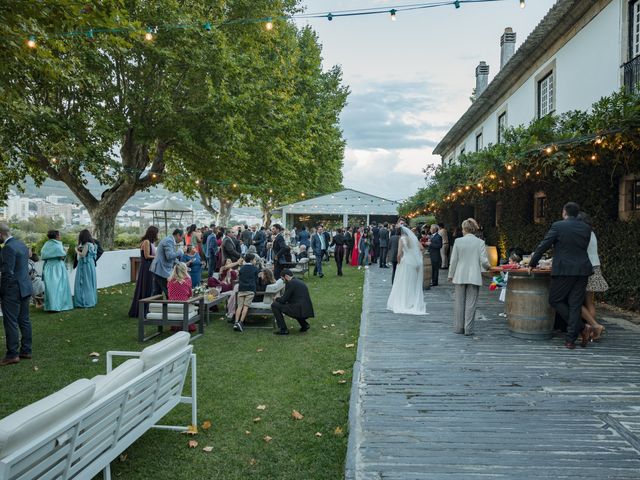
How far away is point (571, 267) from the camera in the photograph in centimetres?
696

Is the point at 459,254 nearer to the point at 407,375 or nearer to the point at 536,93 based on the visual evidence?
the point at 407,375

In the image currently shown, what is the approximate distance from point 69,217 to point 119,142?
8.70m

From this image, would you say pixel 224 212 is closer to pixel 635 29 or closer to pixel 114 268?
pixel 114 268

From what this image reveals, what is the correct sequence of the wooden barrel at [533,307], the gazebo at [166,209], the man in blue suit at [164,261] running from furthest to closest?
the gazebo at [166,209], the man in blue suit at [164,261], the wooden barrel at [533,307]

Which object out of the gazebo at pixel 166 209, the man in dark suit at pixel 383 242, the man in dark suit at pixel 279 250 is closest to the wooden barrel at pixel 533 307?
the man in dark suit at pixel 279 250

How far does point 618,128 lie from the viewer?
7.70 meters

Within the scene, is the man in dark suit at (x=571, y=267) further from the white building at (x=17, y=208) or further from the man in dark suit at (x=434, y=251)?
the white building at (x=17, y=208)

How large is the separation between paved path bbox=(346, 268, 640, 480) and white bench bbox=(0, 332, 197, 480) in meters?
1.66

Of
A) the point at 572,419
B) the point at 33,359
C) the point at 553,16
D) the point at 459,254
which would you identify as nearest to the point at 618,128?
the point at 459,254

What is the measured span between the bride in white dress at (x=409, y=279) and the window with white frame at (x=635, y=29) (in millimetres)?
6320

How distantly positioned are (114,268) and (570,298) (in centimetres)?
1367

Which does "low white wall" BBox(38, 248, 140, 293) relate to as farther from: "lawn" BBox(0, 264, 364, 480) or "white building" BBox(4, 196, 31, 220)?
"white building" BBox(4, 196, 31, 220)

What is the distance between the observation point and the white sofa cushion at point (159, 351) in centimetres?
394

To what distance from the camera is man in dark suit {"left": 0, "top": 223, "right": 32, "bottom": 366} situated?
6746 mm
